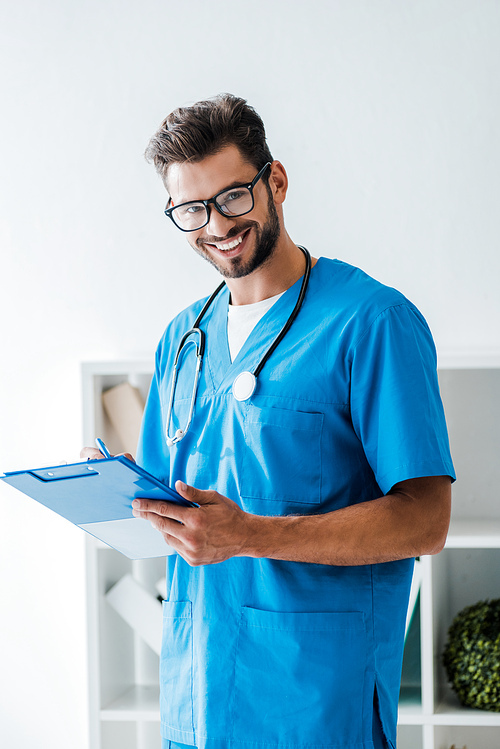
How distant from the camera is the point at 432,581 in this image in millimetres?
1805

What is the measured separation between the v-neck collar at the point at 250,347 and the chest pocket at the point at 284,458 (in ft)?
0.33

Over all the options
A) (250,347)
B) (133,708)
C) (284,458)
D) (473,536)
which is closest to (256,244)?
(250,347)

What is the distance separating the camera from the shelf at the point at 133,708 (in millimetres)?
1890

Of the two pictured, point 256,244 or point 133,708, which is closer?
point 256,244

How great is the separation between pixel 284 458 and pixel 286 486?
0.04 meters

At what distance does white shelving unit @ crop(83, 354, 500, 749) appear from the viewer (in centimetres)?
190

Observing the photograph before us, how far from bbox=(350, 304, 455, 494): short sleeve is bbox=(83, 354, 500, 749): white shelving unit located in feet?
2.89

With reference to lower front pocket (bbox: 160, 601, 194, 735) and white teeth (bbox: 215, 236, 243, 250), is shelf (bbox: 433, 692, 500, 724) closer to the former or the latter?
lower front pocket (bbox: 160, 601, 194, 735)

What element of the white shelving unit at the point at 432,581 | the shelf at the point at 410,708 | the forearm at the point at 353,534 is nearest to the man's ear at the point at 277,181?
the forearm at the point at 353,534

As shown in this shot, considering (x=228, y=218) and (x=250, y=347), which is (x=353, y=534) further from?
(x=228, y=218)

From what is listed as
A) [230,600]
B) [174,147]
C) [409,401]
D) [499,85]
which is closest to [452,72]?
[499,85]

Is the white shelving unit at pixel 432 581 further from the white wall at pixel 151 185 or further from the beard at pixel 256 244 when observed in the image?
the beard at pixel 256 244

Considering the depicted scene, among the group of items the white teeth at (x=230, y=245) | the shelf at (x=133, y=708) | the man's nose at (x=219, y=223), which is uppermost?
the man's nose at (x=219, y=223)

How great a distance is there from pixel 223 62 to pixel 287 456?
1.53 metres
